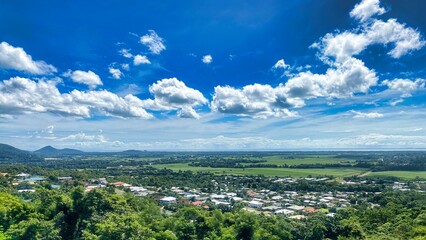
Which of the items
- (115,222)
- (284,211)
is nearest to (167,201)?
(284,211)

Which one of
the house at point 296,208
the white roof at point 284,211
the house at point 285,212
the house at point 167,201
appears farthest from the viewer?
the house at point 167,201

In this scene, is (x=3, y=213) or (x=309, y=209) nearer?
(x=3, y=213)

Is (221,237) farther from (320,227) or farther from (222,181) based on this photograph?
(222,181)

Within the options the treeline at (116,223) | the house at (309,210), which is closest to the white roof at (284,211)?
the house at (309,210)

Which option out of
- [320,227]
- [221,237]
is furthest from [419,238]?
[221,237]

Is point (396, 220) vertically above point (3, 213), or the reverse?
point (3, 213)

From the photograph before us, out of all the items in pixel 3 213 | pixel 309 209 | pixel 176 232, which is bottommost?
pixel 309 209

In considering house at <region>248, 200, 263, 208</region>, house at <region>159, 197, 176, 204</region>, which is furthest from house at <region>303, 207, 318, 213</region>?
house at <region>159, 197, 176, 204</region>

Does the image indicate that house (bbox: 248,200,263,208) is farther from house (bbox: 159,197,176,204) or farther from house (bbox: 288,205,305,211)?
house (bbox: 159,197,176,204)

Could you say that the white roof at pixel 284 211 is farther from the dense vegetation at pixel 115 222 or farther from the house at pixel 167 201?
the house at pixel 167 201

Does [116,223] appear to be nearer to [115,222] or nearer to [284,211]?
[115,222]

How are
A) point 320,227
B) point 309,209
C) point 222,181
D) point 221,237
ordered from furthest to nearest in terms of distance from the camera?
1. point 222,181
2. point 309,209
3. point 320,227
4. point 221,237
